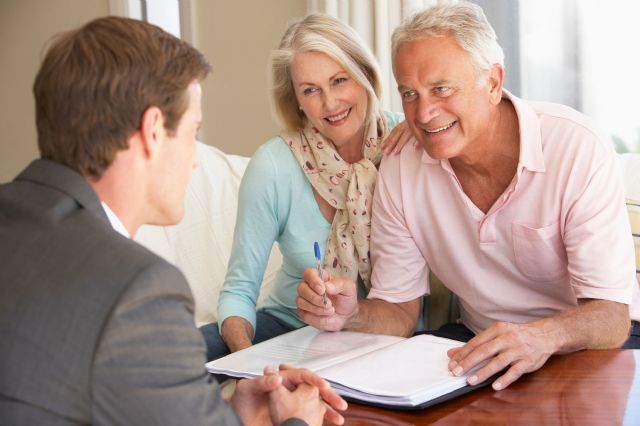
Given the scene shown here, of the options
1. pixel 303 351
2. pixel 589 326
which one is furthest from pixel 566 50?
pixel 303 351

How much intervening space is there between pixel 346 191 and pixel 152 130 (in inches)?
45.2

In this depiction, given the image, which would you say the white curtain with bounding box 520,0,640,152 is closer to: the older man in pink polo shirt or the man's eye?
the older man in pink polo shirt

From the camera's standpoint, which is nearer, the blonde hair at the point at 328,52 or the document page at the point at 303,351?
the document page at the point at 303,351

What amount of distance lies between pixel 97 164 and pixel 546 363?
0.88 metres

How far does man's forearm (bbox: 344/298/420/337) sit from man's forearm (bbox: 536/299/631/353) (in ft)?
1.34

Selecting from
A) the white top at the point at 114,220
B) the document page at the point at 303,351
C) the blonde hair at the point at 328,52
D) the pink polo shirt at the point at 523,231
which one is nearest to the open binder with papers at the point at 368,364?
the document page at the point at 303,351

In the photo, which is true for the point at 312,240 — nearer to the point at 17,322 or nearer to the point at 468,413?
the point at 468,413

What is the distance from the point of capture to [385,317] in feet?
6.59

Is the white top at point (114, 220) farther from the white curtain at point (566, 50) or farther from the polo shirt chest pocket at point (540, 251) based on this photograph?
the white curtain at point (566, 50)

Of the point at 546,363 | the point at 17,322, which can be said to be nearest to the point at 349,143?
the point at 546,363

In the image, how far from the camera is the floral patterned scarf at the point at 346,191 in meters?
2.14

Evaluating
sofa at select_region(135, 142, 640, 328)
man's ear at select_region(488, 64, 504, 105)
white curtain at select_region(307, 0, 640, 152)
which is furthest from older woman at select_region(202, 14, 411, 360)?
white curtain at select_region(307, 0, 640, 152)

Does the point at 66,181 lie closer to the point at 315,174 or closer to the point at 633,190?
the point at 315,174

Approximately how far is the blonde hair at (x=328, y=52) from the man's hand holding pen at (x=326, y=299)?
0.56 metres
